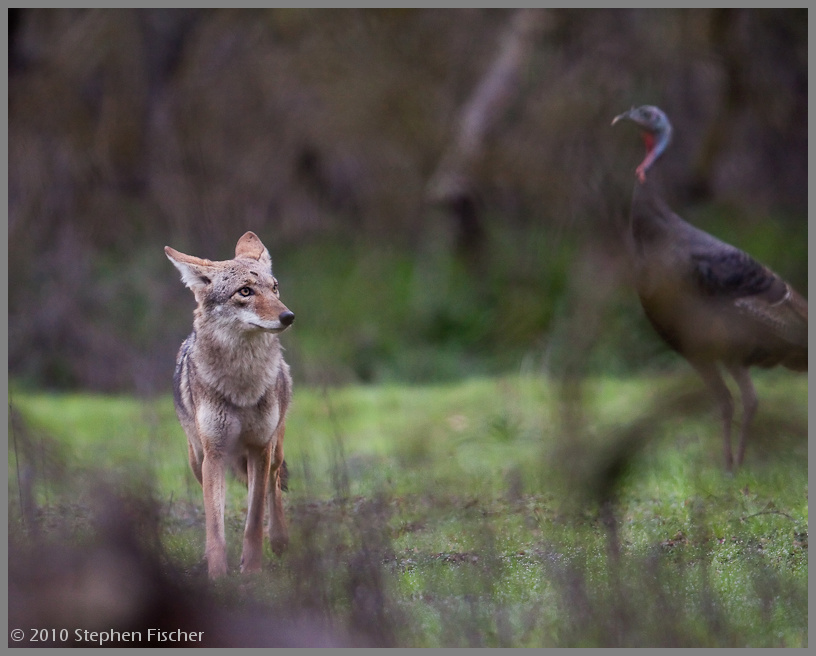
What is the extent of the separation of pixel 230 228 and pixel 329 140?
3878mm

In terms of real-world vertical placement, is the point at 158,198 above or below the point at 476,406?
above

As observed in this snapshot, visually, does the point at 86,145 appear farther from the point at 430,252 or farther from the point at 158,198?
the point at 430,252

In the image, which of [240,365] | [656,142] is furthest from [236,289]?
[656,142]

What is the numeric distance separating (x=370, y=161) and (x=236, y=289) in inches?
379

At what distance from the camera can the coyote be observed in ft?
12.8

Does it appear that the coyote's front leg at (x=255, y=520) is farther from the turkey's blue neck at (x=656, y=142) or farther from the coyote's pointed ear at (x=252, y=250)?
→ the turkey's blue neck at (x=656, y=142)

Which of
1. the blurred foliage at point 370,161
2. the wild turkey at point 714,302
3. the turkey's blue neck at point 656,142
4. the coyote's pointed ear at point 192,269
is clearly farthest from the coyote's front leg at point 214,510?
the blurred foliage at point 370,161

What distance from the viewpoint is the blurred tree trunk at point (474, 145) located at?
13.0 meters

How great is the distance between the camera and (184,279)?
12.9 feet

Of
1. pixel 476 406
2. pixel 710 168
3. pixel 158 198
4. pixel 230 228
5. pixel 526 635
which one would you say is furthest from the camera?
pixel 710 168

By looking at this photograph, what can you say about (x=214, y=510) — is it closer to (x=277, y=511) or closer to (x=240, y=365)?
(x=277, y=511)

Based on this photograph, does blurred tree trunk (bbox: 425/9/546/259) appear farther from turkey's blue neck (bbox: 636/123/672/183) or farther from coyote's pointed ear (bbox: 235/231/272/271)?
Answer: coyote's pointed ear (bbox: 235/231/272/271)

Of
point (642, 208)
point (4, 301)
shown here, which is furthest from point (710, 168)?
point (4, 301)

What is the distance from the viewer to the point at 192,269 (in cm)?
→ 390
